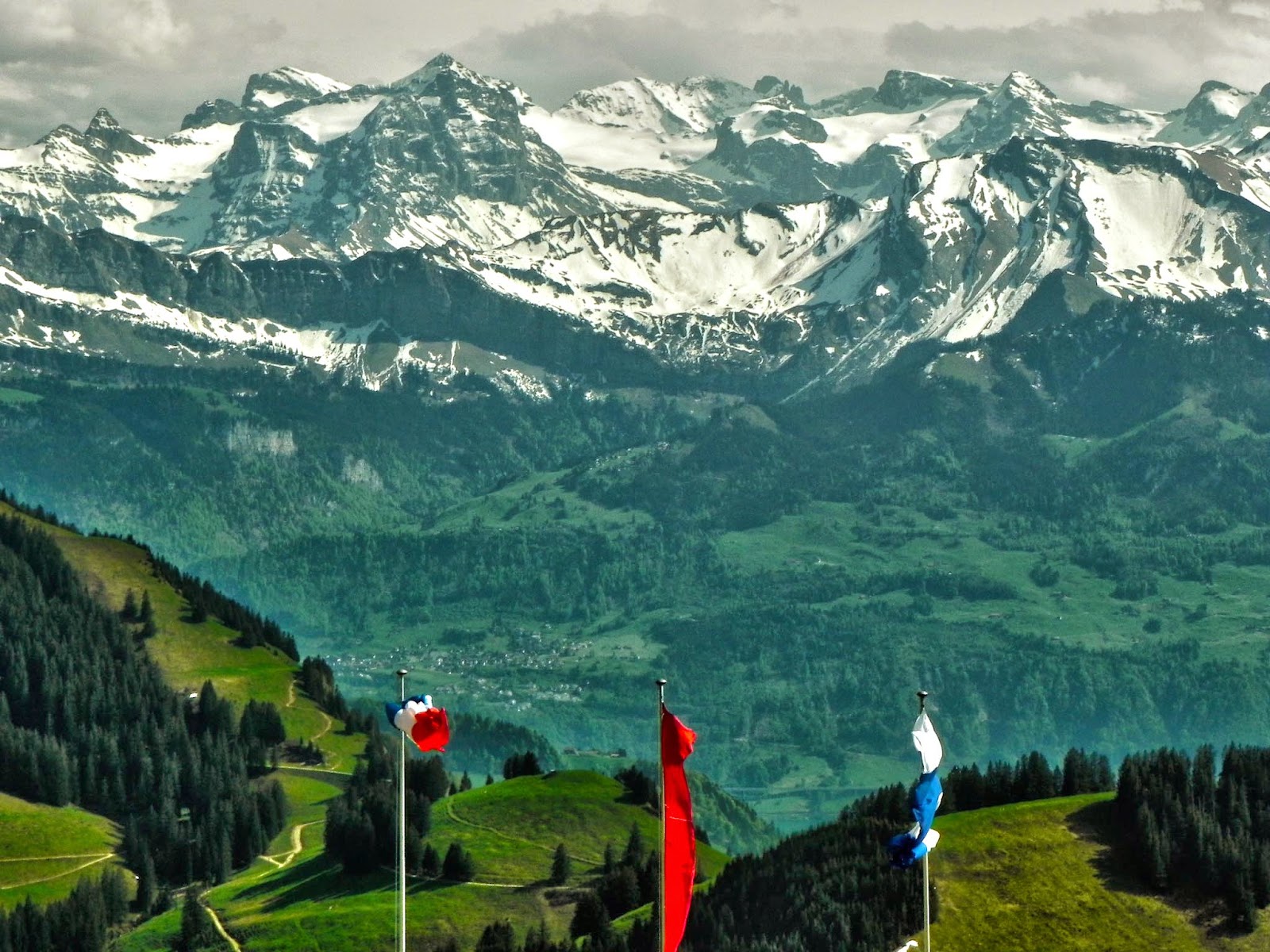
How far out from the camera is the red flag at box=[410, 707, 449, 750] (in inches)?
5625

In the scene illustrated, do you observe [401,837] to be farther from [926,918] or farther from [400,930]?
[926,918]

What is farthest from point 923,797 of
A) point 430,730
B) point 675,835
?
point 430,730

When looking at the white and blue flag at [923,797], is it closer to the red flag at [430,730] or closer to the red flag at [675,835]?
the red flag at [675,835]

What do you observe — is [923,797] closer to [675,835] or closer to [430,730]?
[675,835]

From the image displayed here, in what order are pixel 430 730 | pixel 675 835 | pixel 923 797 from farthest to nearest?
pixel 430 730
pixel 923 797
pixel 675 835

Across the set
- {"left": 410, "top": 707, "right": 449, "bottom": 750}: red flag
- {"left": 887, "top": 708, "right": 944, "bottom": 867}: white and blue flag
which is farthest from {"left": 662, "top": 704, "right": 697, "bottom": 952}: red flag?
{"left": 410, "top": 707, "right": 449, "bottom": 750}: red flag

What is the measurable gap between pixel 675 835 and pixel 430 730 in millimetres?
18770

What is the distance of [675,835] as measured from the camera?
132 metres

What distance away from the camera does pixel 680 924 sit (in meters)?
134

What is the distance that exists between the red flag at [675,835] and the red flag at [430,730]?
1496 centimetres

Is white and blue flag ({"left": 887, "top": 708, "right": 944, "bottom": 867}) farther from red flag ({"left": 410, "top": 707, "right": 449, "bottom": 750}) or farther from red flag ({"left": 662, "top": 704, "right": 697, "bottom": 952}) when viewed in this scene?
red flag ({"left": 410, "top": 707, "right": 449, "bottom": 750})

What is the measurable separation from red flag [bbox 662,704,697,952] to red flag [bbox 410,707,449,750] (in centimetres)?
1496

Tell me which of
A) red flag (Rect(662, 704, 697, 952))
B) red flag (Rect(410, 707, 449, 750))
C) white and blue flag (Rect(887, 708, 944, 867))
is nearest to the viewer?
red flag (Rect(662, 704, 697, 952))

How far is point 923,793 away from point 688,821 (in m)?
14.0
